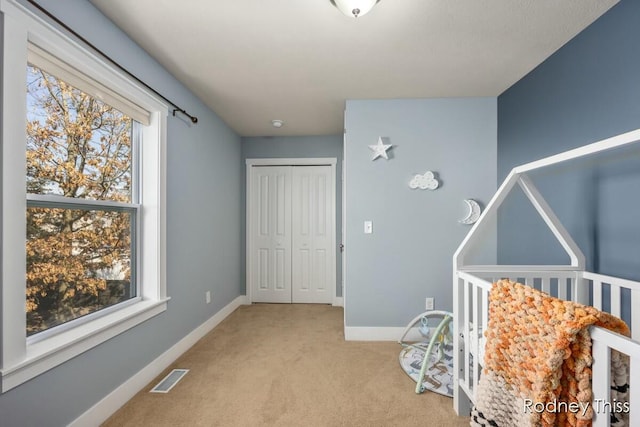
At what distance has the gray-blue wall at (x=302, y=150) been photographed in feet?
13.6

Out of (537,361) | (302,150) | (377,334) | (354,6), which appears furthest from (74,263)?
(302,150)

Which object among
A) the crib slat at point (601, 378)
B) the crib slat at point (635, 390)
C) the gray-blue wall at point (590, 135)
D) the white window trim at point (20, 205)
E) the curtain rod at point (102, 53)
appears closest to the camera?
the crib slat at point (635, 390)

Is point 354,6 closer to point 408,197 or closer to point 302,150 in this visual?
point 408,197

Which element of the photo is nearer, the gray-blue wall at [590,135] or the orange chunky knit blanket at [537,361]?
the orange chunky knit blanket at [537,361]

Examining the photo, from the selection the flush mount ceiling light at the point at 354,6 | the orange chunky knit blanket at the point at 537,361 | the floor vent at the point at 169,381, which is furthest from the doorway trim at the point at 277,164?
the orange chunky knit blanket at the point at 537,361

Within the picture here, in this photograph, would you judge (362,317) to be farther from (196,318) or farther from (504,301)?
(504,301)

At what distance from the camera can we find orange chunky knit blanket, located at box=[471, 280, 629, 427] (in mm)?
889

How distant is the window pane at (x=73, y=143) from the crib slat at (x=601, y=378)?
225cm

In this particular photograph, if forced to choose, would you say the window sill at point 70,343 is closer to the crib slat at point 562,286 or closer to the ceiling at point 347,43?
the ceiling at point 347,43

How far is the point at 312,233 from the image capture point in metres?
4.22

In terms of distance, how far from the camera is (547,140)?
2.20 metres

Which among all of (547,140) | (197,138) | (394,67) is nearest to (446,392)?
(547,140)

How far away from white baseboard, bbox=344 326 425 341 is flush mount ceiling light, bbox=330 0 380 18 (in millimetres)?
2560

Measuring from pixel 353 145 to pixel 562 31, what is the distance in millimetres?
1662
